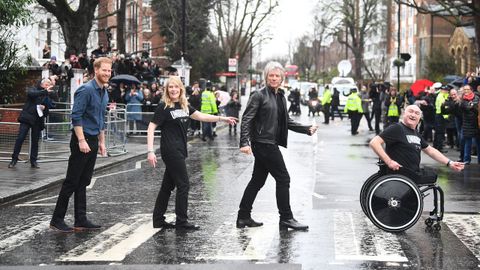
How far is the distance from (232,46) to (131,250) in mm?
58908

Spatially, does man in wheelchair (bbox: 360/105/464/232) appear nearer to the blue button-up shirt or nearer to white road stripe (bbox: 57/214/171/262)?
white road stripe (bbox: 57/214/171/262)

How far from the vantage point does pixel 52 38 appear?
48.2 m

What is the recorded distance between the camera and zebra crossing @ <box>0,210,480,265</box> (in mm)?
7586

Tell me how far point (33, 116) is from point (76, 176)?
6.92 metres

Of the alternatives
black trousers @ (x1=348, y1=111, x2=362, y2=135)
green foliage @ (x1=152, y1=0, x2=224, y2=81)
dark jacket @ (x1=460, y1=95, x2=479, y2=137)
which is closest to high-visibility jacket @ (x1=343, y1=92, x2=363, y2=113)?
black trousers @ (x1=348, y1=111, x2=362, y2=135)

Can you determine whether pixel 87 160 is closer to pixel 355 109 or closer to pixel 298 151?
pixel 298 151

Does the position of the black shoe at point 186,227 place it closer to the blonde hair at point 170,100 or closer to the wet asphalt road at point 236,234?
the wet asphalt road at point 236,234

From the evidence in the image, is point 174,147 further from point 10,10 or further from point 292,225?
point 10,10

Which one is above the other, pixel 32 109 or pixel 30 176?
pixel 32 109

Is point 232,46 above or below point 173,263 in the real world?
above

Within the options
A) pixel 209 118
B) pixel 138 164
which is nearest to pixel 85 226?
pixel 209 118

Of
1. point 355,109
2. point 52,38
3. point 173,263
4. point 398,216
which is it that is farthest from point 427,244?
point 52,38

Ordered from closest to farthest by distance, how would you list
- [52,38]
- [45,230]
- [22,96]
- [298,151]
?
[45,230] → [298,151] → [22,96] → [52,38]

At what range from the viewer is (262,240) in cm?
845
